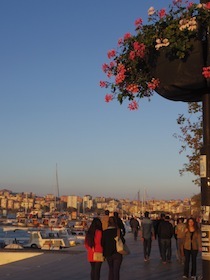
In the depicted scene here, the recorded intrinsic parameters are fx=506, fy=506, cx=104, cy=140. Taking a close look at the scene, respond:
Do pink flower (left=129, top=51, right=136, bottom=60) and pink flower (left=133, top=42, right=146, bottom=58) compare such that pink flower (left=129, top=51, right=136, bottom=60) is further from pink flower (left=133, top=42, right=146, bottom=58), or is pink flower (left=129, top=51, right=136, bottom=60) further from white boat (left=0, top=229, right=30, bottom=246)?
white boat (left=0, top=229, right=30, bottom=246)

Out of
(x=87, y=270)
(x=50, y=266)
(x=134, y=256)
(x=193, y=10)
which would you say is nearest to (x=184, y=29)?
(x=193, y=10)

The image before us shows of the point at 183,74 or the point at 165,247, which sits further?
the point at 165,247

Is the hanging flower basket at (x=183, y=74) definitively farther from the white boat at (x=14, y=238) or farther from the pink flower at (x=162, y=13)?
the white boat at (x=14, y=238)

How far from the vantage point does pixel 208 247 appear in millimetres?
4094

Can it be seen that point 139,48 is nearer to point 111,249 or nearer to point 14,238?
point 111,249

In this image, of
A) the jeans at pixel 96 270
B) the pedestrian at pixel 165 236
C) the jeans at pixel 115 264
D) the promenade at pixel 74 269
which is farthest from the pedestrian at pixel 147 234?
the jeans at pixel 115 264

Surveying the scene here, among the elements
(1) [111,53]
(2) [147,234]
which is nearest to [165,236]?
(2) [147,234]

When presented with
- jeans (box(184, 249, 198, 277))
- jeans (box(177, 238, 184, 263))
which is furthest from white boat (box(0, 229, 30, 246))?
jeans (box(184, 249, 198, 277))

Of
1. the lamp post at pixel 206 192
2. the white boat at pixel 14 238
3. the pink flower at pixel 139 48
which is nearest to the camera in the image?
the lamp post at pixel 206 192

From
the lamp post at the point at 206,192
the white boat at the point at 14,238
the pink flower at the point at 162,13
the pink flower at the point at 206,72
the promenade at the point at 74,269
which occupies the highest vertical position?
the pink flower at the point at 162,13

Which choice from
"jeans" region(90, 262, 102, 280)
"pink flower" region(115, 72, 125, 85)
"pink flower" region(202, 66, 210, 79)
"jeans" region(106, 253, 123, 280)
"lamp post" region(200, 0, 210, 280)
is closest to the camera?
"pink flower" region(202, 66, 210, 79)

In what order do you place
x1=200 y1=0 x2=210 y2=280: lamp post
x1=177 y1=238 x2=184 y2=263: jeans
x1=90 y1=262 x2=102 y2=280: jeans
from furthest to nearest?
x1=177 y1=238 x2=184 y2=263: jeans → x1=90 y1=262 x2=102 y2=280: jeans → x1=200 y1=0 x2=210 y2=280: lamp post

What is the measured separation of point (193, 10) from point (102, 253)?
22.8 ft

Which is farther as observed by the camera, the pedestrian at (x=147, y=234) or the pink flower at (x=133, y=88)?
the pedestrian at (x=147, y=234)
